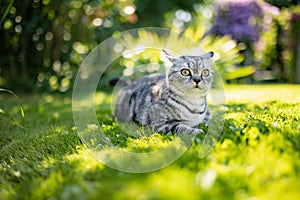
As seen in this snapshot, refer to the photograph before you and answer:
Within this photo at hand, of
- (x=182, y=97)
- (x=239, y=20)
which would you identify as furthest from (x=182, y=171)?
(x=239, y=20)

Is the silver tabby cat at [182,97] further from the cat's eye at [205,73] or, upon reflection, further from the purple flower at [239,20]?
the purple flower at [239,20]

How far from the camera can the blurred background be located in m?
6.61

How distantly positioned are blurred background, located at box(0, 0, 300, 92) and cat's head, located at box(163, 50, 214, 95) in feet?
9.00

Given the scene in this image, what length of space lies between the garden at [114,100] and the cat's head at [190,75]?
0.35 m

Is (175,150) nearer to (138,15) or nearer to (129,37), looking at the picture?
(129,37)

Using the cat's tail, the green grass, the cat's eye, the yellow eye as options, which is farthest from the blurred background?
the green grass

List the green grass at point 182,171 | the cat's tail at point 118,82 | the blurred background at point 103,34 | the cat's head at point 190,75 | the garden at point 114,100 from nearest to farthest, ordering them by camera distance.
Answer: the green grass at point 182,171 → the garden at point 114,100 → the cat's head at point 190,75 → the cat's tail at point 118,82 → the blurred background at point 103,34

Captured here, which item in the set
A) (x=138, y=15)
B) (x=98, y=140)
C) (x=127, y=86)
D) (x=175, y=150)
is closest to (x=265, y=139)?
(x=175, y=150)

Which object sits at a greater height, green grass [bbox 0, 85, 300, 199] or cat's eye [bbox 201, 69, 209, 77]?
cat's eye [bbox 201, 69, 209, 77]

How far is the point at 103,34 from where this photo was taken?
749cm

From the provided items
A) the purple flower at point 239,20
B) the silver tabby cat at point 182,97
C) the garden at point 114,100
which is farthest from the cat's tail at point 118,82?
the purple flower at point 239,20

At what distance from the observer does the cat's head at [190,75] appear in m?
2.81

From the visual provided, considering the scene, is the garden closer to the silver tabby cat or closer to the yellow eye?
the silver tabby cat

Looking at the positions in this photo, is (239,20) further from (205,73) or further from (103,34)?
(205,73)
